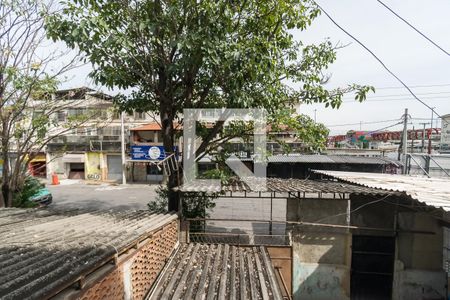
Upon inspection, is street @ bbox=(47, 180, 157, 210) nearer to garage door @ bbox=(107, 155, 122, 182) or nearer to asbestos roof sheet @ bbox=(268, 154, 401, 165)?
garage door @ bbox=(107, 155, 122, 182)

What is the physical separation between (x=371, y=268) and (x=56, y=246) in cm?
845

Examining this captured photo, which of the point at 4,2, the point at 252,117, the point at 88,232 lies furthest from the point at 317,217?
the point at 4,2

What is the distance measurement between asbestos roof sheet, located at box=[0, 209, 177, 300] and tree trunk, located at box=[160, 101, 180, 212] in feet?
4.91

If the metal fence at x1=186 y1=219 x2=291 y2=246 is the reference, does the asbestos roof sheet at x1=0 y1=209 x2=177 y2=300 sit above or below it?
above

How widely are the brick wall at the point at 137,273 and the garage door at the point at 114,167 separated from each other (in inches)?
896

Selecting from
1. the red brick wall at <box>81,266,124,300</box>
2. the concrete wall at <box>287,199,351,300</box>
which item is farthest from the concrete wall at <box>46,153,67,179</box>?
the red brick wall at <box>81,266,124,300</box>

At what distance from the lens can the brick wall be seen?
3172 mm

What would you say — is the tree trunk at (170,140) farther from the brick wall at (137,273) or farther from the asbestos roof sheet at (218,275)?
Result: the asbestos roof sheet at (218,275)

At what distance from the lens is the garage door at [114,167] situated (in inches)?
1062

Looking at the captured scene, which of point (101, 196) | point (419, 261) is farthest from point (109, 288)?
point (101, 196)

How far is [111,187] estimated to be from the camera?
23812 millimetres

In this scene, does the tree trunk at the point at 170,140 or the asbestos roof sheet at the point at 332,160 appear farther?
the asbestos roof sheet at the point at 332,160

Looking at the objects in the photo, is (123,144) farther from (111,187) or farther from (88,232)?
(88,232)

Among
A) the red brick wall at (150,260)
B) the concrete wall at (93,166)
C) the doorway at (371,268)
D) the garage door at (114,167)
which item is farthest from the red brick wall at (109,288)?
the concrete wall at (93,166)
